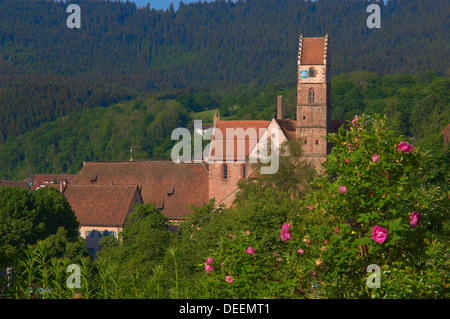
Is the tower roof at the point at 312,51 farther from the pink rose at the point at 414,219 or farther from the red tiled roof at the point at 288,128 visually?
the pink rose at the point at 414,219

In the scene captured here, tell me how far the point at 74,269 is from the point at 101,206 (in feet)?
180

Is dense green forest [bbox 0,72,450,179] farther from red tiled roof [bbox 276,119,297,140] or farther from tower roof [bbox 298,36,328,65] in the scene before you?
tower roof [bbox 298,36,328,65]

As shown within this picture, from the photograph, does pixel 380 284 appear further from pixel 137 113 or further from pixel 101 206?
pixel 137 113

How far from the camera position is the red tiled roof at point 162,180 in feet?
Answer: 226

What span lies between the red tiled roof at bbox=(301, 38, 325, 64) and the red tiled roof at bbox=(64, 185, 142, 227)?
18578 millimetres

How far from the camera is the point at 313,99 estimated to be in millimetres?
64875

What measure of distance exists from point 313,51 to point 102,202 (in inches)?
875

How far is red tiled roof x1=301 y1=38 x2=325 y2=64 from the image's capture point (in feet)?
213

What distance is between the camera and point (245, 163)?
Answer: 65812mm

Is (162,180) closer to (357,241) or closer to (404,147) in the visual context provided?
(404,147)

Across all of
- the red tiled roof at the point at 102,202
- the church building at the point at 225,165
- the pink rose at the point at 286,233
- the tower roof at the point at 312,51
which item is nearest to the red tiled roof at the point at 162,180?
the church building at the point at 225,165

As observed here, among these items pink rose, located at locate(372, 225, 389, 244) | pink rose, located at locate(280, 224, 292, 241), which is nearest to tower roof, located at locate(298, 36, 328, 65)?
pink rose, located at locate(280, 224, 292, 241)

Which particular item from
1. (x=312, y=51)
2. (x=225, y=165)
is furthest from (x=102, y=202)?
(x=312, y=51)
